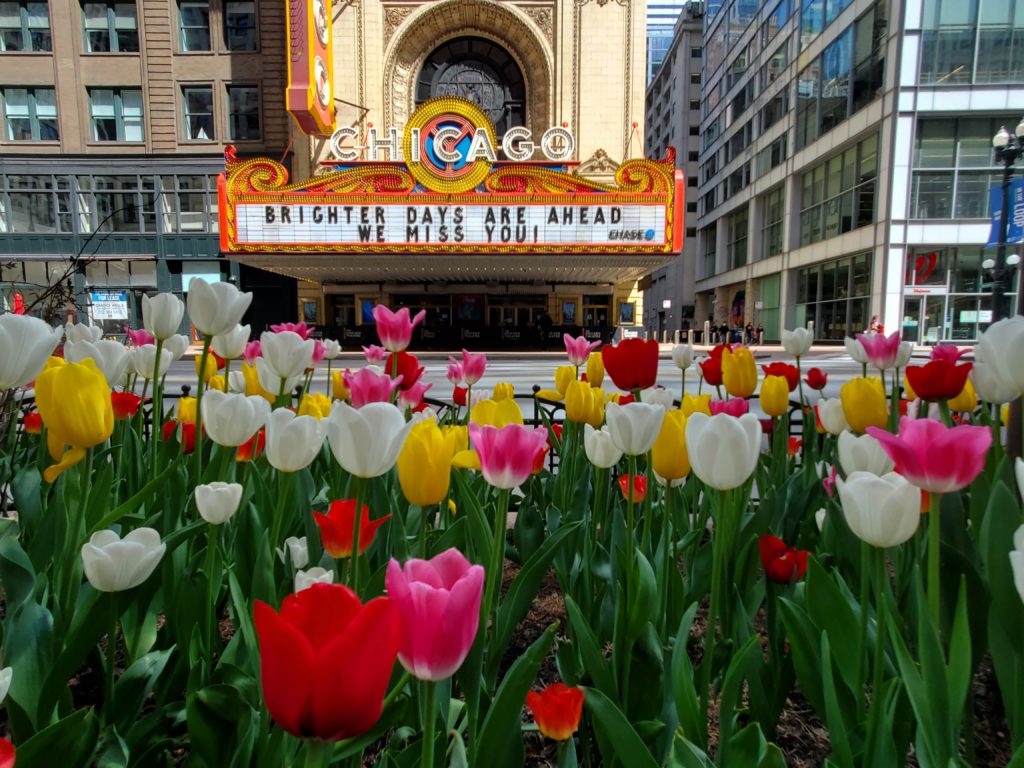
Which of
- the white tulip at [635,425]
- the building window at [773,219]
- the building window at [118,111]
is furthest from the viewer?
the building window at [773,219]

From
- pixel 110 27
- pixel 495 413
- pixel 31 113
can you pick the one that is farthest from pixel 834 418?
pixel 31 113

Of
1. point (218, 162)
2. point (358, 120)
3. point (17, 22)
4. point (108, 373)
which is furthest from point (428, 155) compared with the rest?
point (17, 22)

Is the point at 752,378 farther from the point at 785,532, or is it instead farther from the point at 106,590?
the point at 106,590

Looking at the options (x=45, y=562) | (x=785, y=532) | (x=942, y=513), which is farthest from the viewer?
(x=785, y=532)

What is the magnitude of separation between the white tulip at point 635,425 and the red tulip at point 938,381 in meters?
0.65

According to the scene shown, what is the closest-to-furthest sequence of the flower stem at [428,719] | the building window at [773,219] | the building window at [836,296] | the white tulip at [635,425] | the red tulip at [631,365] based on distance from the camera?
the flower stem at [428,719] → the white tulip at [635,425] → the red tulip at [631,365] → the building window at [836,296] → the building window at [773,219]

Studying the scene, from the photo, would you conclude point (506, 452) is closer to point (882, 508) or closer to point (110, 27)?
point (882, 508)

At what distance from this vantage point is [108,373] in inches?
54.5

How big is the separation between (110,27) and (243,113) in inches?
192

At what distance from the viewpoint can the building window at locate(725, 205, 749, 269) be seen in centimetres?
3006

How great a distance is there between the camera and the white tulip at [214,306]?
116 cm

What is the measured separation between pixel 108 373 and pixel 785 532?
1667 mm

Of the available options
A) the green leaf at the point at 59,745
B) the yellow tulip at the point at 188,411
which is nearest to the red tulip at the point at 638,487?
the green leaf at the point at 59,745

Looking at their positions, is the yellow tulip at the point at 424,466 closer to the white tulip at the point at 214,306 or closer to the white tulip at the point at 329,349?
the white tulip at the point at 214,306
